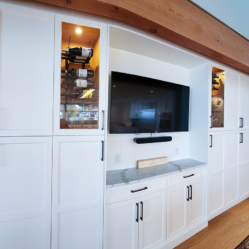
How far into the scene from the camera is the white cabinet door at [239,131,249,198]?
2538 millimetres

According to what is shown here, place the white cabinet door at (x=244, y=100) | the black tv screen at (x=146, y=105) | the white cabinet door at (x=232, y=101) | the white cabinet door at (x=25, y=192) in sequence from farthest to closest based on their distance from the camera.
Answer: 1. the white cabinet door at (x=244, y=100)
2. the white cabinet door at (x=232, y=101)
3. the black tv screen at (x=146, y=105)
4. the white cabinet door at (x=25, y=192)

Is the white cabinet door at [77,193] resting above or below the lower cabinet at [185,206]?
above

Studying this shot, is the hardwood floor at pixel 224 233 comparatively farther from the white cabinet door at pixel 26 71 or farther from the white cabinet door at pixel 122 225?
the white cabinet door at pixel 26 71

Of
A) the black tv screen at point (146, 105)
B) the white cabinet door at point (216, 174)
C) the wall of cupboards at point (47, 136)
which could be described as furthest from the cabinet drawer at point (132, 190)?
the white cabinet door at point (216, 174)

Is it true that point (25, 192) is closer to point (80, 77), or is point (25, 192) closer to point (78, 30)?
point (80, 77)

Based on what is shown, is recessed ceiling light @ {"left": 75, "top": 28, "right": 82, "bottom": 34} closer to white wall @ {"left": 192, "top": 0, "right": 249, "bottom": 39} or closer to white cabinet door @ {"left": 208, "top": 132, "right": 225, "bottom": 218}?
white wall @ {"left": 192, "top": 0, "right": 249, "bottom": 39}

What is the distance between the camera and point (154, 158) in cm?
191

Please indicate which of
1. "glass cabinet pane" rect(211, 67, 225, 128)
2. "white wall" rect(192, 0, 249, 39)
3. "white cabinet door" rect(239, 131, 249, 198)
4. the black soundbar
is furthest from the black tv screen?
"white cabinet door" rect(239, 131, 249, 198)

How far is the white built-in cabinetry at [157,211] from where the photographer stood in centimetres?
132

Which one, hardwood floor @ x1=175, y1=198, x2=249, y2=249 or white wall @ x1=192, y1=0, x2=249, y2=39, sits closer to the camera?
white wall @ x1=192, y1=0, x2=249, y2=39

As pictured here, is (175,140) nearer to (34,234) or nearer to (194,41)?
(194,41)

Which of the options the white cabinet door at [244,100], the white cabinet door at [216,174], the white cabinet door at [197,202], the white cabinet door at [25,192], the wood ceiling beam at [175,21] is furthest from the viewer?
the white cabinet door at [244,100]

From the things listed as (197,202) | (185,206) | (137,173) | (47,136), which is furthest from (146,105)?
(197,202)

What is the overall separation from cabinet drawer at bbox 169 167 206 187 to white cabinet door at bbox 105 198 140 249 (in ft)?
1.72
